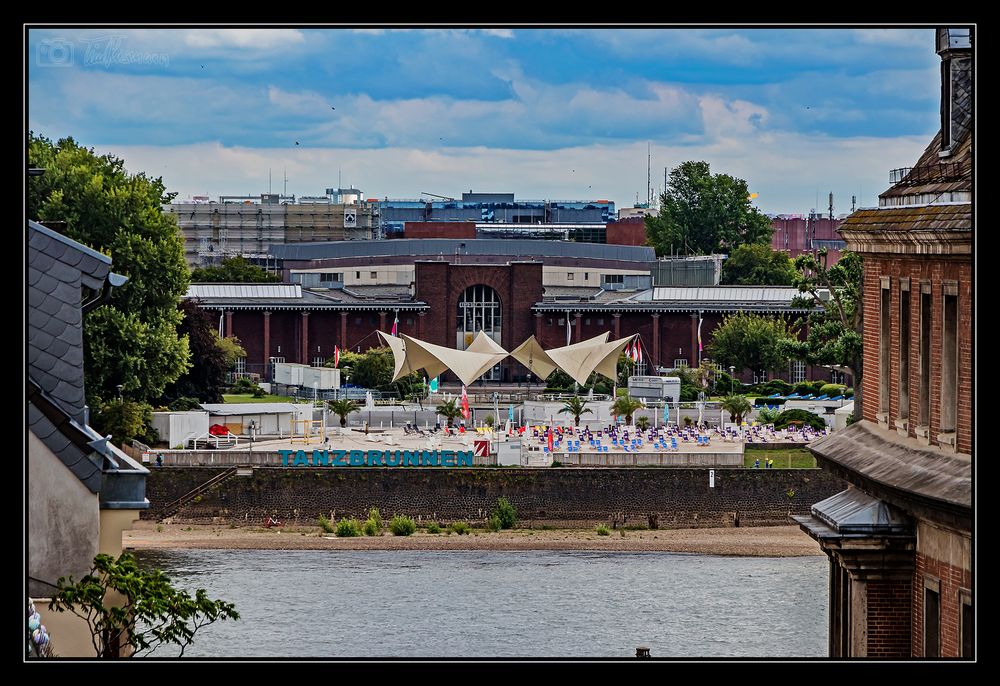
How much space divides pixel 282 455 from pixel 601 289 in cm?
5906

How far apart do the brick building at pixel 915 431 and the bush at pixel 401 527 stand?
187ft

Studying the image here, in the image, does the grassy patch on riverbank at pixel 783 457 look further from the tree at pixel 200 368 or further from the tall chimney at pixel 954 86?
Result: the tall chimney at pixel 954 86

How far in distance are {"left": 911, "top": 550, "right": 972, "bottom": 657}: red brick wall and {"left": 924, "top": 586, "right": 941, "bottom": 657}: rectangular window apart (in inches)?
3.9

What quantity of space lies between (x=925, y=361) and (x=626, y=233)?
579 ft

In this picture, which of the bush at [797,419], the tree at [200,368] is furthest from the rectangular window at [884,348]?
the tree at [200,368]

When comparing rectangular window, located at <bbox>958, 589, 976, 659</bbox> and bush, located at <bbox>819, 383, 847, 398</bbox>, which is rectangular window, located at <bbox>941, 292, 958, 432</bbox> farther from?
bush, located at <bbox>819, 383, 847, 398</bbox>

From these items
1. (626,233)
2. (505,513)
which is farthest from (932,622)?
(626,233)

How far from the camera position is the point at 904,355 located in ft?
57.9

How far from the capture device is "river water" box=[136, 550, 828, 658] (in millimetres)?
51344

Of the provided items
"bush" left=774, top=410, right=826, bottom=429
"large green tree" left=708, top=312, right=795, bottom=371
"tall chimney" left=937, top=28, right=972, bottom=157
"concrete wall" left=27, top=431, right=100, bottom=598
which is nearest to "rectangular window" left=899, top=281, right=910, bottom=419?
"tall chimney" left=937, top=28, right=972, bottom=157

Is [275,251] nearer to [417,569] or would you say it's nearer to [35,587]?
[417,569]
